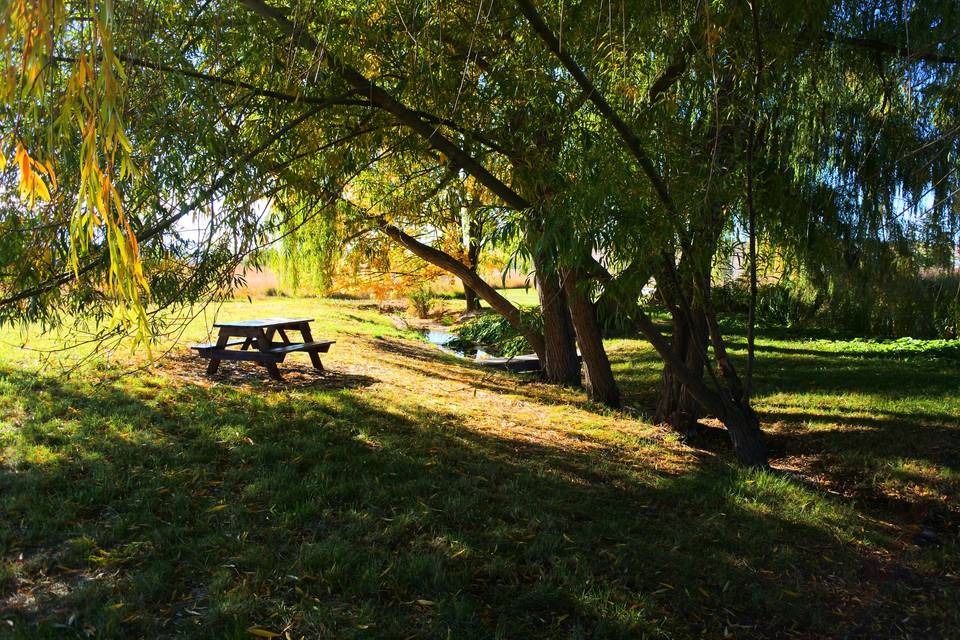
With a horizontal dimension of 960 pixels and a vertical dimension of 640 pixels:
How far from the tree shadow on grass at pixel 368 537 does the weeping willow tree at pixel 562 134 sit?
39.2 inches

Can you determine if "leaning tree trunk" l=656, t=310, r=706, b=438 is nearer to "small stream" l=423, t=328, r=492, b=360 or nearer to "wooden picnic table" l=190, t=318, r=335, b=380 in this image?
"wooden picnic table" l=190, t=318, r=335, b=380

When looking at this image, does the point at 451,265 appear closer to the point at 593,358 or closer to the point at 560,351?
the point at 593,358

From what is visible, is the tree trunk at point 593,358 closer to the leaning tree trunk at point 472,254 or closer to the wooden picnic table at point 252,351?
the leaning tree trunk at point 472,254

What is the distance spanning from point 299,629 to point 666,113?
415cm

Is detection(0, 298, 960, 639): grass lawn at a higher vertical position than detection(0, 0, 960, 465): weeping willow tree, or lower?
lower

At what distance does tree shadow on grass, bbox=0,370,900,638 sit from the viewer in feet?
10.9

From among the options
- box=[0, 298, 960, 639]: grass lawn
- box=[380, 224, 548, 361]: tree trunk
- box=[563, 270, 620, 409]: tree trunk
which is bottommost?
box=[0, 298, 960, 639]: grass lawn

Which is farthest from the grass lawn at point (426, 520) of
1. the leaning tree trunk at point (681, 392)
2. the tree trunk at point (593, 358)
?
the tree trunk at point (593, 358)

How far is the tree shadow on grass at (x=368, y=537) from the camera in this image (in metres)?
3.33

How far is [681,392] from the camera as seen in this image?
7.86m

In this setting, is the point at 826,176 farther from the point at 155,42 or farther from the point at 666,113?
the point at 155,42

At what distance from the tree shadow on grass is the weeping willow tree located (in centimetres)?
100

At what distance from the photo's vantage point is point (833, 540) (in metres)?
4.73

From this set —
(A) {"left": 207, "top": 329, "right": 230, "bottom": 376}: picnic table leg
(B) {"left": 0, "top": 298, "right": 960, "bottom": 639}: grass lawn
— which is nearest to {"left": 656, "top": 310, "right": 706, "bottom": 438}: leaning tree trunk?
(B) {"left": 0, "top": 298, "right": 960, "bottom": 639}: grass lawn
